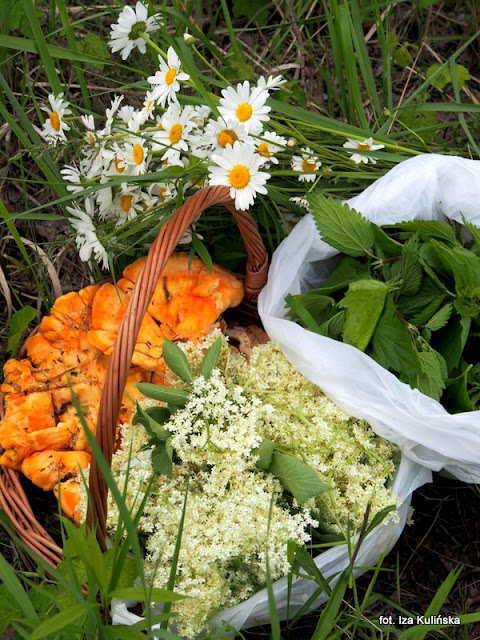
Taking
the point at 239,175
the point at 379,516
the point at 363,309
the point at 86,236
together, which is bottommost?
the point at 379,516

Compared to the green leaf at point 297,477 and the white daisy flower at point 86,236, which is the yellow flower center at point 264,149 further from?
the green leaf at point 297,477

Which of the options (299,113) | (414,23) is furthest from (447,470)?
(414,23)

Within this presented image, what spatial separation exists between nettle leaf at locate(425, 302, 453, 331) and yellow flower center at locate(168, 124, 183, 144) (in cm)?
60

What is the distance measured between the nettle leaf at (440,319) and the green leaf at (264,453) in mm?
381

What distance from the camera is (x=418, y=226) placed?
4.86 ft

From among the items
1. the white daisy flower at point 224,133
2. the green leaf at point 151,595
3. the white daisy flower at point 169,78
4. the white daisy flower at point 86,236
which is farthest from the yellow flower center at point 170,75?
the green leaf at point 151,595

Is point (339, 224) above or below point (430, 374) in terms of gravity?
above

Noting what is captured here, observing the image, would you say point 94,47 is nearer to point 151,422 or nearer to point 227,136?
point 227,136

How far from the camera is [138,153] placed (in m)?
1.42

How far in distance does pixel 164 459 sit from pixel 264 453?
18 cm

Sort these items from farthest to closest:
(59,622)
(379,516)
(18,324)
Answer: (18,324)
(379,516)
(59,622)

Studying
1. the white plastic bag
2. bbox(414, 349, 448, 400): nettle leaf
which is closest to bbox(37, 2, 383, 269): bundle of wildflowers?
the white plastic bag

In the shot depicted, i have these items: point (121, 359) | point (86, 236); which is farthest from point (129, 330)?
point (86, 236)

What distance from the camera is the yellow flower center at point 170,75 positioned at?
4.57 ft
